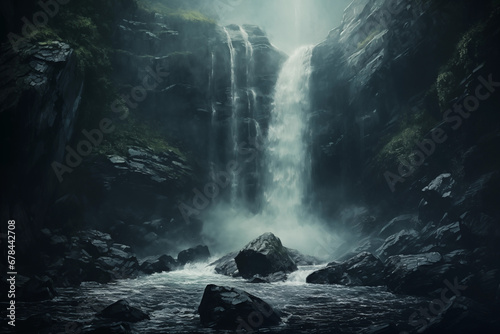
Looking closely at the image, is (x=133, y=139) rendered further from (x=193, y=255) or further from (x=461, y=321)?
(x=461, y=321)

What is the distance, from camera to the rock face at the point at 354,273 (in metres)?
19.2

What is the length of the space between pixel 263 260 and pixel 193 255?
8.92 m

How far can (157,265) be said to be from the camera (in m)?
24.8

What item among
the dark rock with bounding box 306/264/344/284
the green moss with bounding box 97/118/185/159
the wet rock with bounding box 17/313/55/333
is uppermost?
the green moss with bounding box 97/118/185/159

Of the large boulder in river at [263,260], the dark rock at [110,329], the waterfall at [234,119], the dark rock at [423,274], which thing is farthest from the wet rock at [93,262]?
the dark rock at [423,274]

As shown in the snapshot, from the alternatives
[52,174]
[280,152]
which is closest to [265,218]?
[280,152]

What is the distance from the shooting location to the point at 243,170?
38781mm

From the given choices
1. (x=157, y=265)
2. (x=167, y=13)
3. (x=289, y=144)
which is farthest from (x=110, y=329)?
(x=167, y=13)

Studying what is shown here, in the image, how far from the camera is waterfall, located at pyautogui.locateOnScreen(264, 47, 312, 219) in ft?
122

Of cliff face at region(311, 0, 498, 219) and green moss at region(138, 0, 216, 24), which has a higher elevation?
green moss at region(138, 0, 216, 24)

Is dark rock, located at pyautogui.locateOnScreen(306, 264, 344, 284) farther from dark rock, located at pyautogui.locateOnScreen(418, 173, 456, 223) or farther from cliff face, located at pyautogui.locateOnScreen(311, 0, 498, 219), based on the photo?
cliff face, located at pyautogui.locateOnScreen(311, 0, 498, 219)

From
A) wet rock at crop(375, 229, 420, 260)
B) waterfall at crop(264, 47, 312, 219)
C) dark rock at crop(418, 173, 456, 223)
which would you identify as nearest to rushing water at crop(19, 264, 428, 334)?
wet rock at crop(375, 229, 420, 260)

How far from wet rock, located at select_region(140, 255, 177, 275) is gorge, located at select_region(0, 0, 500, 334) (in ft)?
0.58

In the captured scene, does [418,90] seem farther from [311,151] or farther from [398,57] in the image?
[311,151]
